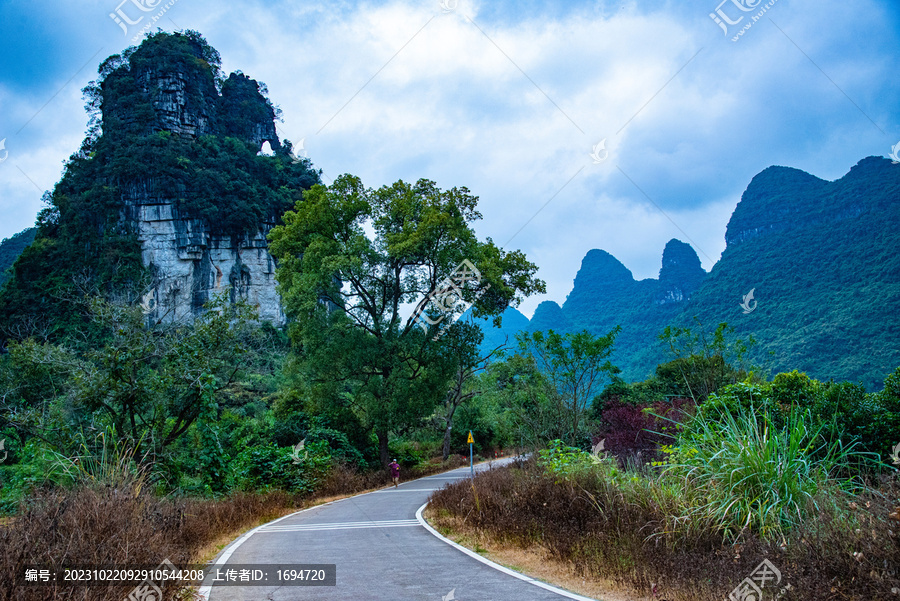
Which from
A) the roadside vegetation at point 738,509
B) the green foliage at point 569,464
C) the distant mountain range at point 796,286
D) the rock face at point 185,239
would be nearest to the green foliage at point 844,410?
the roadside vegetation at point 738,509

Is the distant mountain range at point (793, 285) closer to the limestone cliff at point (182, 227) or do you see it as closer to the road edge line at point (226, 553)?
the road edge line at point (226, 553)

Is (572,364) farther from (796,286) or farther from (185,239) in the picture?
(796,286)

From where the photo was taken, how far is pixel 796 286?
5788 cm

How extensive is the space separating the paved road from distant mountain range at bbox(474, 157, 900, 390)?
9106 millimetres

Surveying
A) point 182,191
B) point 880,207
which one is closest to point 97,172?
point 182,191

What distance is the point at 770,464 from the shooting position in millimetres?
5562

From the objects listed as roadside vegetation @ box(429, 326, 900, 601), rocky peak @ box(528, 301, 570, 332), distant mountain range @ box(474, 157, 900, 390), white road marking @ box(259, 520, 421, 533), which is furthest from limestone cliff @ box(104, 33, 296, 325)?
rocky peak @ box(528, 301, 570, 332)

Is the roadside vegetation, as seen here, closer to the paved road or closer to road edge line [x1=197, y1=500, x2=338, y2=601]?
the paved road

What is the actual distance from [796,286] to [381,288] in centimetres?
5257

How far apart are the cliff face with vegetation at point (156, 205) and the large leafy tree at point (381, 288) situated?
3470cm

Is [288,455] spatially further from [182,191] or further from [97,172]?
[97,172]

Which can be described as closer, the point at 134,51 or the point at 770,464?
the point at 770,464

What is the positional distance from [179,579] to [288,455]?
42.6ft

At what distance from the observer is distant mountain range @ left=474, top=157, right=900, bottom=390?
41.3 m
